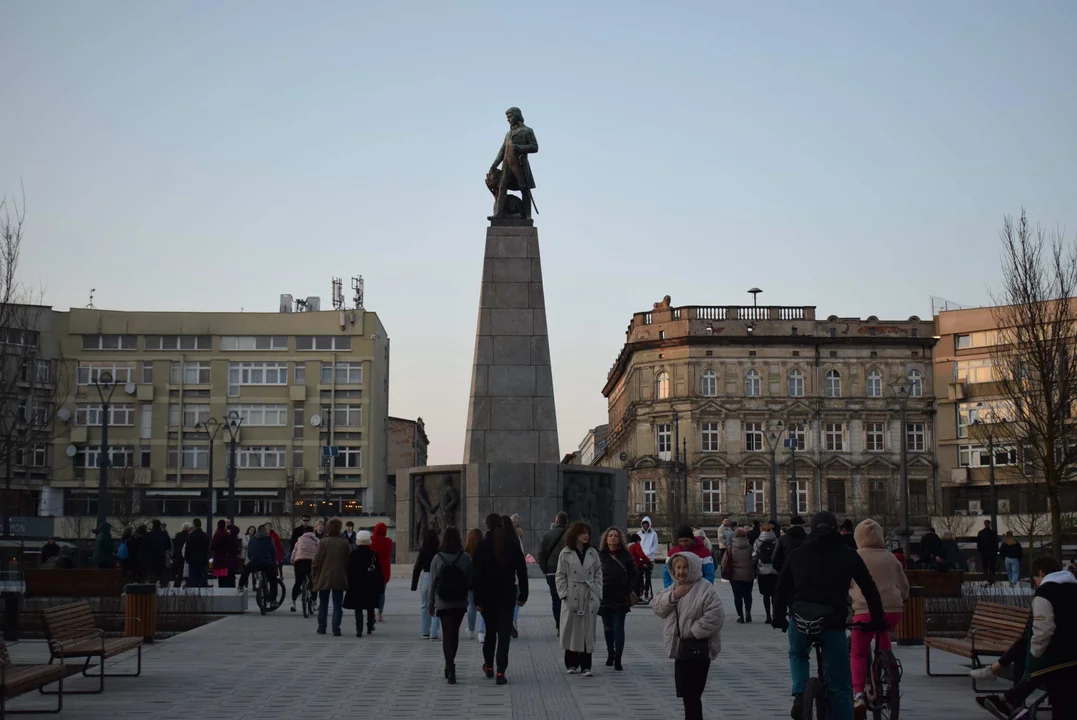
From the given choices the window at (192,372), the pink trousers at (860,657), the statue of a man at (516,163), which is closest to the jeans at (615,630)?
the pink trousers at (860,657)

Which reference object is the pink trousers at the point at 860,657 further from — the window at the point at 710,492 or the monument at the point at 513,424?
the window at the point at 710,492

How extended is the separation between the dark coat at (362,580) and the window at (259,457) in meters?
65.6

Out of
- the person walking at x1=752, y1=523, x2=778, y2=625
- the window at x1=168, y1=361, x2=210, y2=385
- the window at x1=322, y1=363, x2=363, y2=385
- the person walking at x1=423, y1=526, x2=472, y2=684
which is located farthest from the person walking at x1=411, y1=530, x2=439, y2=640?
the window at x1=168, y1=361, x2=210, y2=385

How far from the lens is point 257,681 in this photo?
48.6 feet

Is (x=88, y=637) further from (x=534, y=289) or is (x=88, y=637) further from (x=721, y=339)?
(x=721, y=339)

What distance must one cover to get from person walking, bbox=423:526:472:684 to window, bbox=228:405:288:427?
71.6m

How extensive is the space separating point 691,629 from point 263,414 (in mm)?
77194

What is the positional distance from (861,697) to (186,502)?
7719 cm

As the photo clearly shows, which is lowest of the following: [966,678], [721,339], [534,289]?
[966,678]

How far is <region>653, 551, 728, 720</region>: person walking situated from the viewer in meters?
10.5

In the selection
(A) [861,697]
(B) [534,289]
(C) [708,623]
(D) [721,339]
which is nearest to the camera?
(C) [708,623]

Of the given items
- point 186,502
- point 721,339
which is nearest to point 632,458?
point 721,339

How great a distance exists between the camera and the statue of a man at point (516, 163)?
30.9 metres

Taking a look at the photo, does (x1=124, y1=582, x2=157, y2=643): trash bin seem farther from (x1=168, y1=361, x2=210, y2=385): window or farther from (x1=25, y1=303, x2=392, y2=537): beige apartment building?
(x1=168, y1=361, x2=210, y2=385): window
